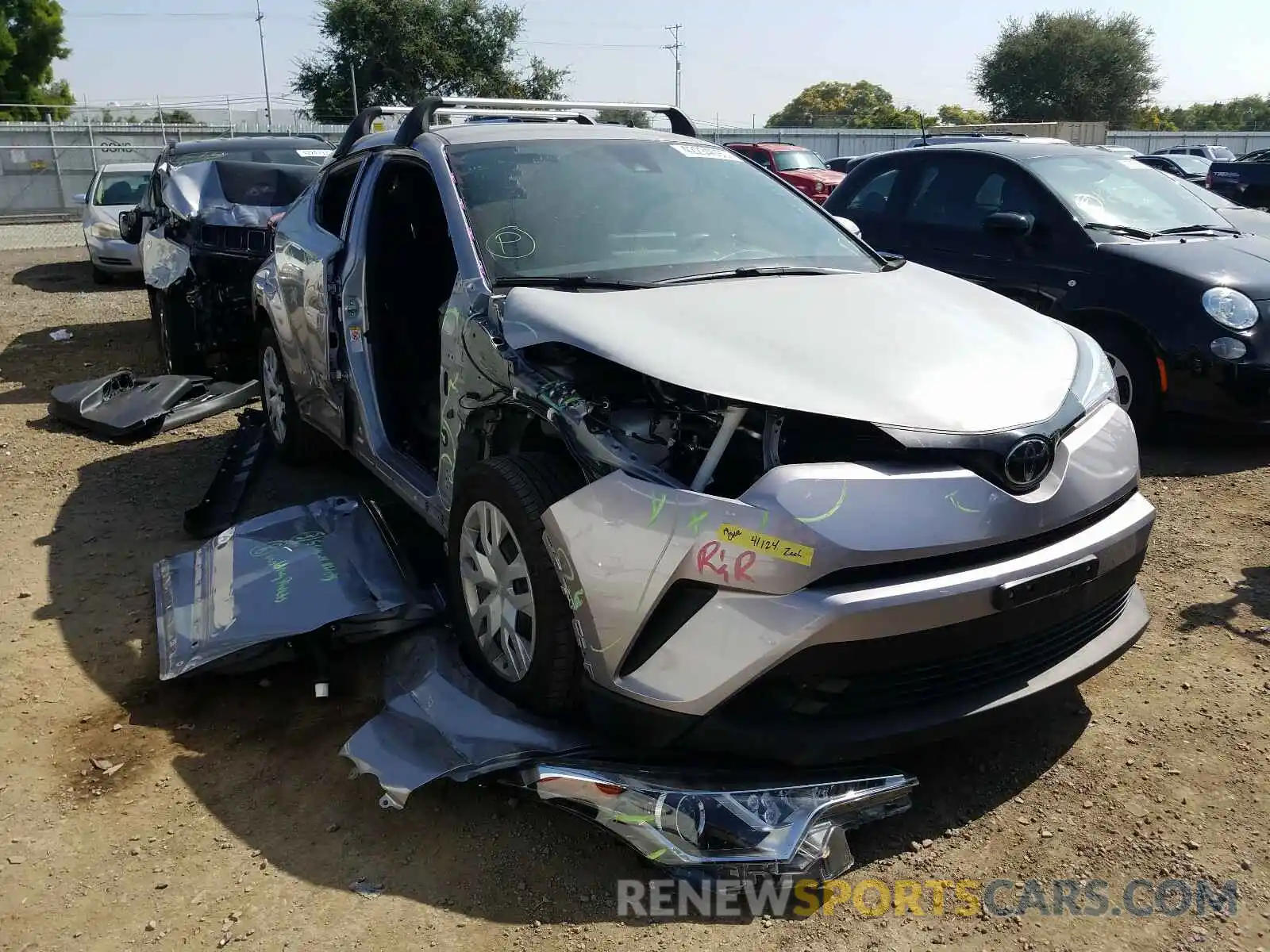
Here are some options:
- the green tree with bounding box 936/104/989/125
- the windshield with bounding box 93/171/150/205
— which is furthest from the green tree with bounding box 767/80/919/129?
the windshield with bounding box 93/171/150/205

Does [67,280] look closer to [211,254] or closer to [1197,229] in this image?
[211,254]

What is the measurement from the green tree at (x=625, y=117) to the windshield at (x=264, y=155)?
15.2ft

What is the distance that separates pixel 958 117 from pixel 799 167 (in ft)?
176

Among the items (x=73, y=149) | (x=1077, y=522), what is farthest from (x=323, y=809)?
(x=73, y=149)

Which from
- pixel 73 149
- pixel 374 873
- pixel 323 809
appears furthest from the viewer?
pixel 73 149

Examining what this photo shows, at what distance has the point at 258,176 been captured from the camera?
8070mm

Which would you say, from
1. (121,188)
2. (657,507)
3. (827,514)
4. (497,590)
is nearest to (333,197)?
(497,590)

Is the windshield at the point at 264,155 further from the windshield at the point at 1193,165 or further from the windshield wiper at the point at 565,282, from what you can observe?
the windshield at the point at 1193,165

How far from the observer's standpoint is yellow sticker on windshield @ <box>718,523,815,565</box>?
2.27 meters

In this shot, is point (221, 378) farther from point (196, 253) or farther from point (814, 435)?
point (814, 435)

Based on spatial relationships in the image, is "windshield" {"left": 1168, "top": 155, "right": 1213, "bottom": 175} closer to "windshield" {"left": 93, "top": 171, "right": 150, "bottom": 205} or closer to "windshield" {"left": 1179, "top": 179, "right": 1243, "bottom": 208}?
"windshield" {"left": 1179, "top": 179, "right": 1243, "bottom": 208}

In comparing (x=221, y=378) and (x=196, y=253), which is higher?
(x=196, y=253)

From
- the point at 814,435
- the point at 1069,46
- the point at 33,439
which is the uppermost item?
the point at 1069,46

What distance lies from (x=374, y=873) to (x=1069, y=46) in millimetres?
64547
